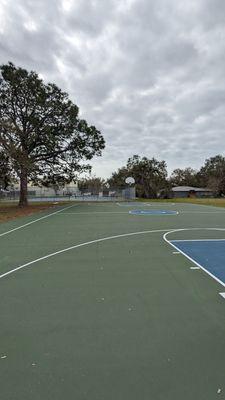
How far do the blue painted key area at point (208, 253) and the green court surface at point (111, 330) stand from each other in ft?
1.01

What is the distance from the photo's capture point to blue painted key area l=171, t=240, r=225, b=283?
7.22 meters

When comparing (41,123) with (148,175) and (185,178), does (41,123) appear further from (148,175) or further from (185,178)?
(185,178)

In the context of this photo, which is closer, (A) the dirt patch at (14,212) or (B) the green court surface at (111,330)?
(B) the green court surface at (111,330)

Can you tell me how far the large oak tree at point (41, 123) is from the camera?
2984 centimetres

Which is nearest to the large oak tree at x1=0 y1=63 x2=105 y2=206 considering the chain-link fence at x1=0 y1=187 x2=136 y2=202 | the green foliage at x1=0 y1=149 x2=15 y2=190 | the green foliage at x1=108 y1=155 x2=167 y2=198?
the green foliage at x1=0 y1=149 x2=15 y2=190

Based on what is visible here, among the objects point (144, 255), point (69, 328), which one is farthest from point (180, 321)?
point (144, 255)

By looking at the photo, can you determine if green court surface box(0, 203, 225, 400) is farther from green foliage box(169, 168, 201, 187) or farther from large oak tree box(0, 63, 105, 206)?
green foliage box(169, 168, 201, 187)

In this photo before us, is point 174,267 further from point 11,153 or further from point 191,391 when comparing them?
point 11,153

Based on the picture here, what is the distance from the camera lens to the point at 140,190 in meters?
60.5

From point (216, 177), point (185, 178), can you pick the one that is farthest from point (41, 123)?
point (185, 178)

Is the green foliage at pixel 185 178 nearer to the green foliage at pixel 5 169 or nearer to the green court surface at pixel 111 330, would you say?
the green foliage at pixel 5 169

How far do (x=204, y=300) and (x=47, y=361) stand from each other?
8.67 feet

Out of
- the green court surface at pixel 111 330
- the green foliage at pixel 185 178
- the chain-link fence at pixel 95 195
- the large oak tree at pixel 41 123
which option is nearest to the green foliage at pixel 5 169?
the large oak tree at pixel 41 123

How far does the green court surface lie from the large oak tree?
22.2 metres
